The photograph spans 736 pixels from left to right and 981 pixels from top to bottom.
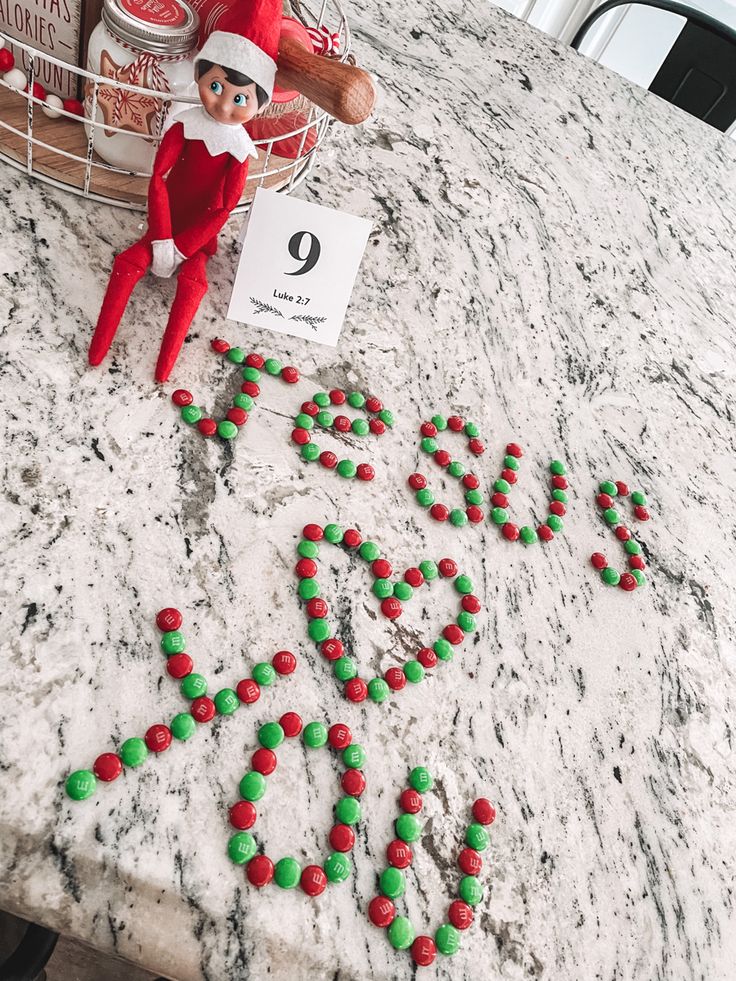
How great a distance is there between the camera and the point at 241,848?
58 cm

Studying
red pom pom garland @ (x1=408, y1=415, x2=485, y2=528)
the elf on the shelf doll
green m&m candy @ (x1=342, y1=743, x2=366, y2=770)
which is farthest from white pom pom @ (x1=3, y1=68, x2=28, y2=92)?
green m&m candy @ (x1=342, y1=743, x2=366, y2=770)

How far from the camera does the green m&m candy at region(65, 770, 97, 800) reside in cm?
56

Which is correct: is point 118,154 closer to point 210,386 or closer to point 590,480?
point 210,386

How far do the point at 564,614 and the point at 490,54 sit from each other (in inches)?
46.2

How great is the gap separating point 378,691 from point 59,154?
71 cm

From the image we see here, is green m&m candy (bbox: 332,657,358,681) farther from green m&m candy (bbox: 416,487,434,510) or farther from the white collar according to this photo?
the white collar

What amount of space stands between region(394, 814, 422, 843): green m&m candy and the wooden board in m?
0.70

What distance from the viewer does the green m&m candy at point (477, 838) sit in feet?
2.13

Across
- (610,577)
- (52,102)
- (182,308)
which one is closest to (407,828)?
(610,577)

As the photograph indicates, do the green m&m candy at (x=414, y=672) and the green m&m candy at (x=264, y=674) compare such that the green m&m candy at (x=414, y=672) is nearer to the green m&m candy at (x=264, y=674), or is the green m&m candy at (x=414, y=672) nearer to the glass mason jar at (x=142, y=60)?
the green m&m candy at (x=264, y=674)

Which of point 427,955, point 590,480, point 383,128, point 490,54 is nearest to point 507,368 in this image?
point 590,480

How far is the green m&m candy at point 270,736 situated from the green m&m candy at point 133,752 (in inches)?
3.8

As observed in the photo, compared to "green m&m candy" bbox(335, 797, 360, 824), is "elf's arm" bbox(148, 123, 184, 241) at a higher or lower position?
higher

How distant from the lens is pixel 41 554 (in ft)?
2.20
